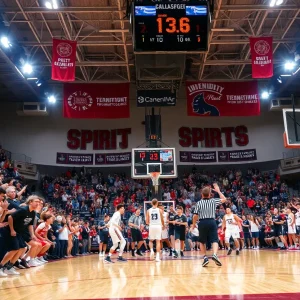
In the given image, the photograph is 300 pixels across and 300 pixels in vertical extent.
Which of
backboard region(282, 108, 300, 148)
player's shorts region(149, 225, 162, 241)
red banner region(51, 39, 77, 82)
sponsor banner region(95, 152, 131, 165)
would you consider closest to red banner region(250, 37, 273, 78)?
backboard region(282, 108, 300, 148)

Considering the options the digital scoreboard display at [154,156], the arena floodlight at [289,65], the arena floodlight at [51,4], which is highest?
the arena floodlight at [51,4]

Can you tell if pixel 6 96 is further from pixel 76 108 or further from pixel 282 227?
pixel 282 227

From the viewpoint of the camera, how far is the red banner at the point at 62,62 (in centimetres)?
1619

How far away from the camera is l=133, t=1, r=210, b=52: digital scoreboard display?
33.5 feet

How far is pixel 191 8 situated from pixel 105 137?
21493 mm

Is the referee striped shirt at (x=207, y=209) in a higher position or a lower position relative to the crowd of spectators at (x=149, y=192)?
lower

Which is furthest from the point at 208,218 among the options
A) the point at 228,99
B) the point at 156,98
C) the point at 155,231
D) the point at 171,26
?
the point at 156,98

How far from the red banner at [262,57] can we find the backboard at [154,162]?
7.24 meters

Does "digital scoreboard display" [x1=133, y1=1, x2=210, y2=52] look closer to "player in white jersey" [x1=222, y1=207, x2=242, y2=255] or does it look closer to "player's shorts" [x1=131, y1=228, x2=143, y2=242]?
"player in white jersey" [x1=222, y1=207, x2=242, y2=255]

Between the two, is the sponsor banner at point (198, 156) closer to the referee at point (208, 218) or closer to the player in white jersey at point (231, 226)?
the player in white jersey at point (231, 226)

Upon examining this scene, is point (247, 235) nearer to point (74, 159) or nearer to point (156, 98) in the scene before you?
point (156, 98)

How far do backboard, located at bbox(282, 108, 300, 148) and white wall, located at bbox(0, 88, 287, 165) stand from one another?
15390mm

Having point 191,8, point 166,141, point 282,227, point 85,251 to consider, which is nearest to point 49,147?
point 166,141

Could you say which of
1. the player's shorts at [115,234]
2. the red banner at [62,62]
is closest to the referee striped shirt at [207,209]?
the player's shorts at [115,234]
